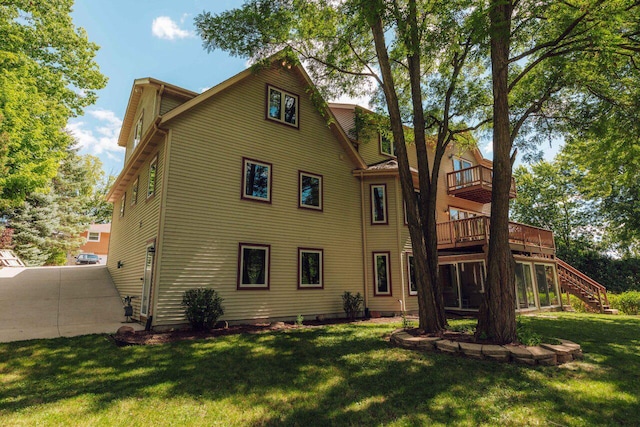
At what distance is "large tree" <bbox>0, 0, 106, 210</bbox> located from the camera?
13.4m

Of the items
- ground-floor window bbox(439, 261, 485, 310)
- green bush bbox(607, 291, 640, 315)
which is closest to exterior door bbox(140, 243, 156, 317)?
ground-floor window bbox(439, 261, 485, 310)

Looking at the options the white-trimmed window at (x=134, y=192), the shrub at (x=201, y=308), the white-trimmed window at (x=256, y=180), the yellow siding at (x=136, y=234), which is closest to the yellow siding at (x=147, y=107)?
the yellow siding at (x=136, y=234)

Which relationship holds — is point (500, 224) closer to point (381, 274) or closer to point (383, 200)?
point (381, 274)

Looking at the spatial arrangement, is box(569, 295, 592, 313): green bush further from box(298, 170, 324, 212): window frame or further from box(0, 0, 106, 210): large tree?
box(0, 0, 106, 210): large tree

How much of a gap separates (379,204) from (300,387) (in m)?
10.8

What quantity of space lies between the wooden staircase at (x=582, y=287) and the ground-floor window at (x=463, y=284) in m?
5.53

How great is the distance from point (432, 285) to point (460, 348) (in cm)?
207

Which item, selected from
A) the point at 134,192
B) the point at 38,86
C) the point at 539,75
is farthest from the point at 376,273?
the point at 38,86

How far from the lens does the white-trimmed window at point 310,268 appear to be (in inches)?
489

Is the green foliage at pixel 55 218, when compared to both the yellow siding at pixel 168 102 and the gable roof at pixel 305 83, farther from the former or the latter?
the gable roof at pixel 305 83

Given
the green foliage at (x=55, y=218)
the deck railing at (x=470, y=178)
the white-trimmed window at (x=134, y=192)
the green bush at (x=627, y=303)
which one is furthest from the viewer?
the green foliage at (x=55, y=218)

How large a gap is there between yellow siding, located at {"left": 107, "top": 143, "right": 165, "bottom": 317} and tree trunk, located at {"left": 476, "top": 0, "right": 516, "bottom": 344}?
917 cm

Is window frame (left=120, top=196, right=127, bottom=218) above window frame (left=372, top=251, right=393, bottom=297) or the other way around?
above

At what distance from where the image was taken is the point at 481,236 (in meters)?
14.2
